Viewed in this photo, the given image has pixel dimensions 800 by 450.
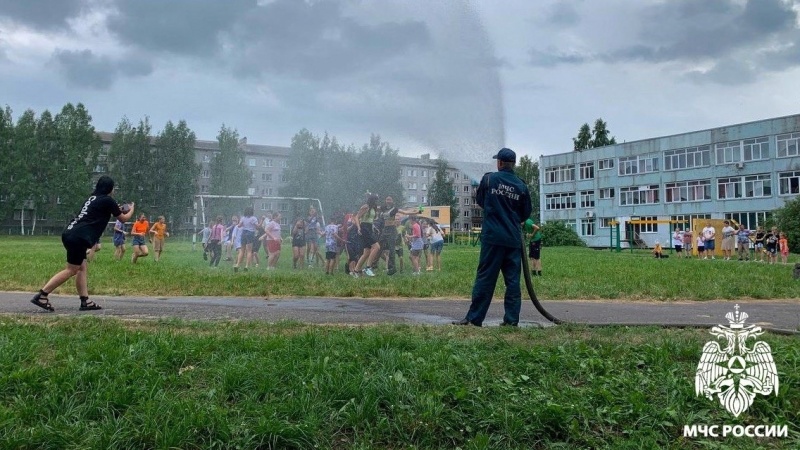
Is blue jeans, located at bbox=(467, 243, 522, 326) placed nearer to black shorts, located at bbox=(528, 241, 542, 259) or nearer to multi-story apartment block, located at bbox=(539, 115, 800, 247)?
black shorts, located at bbox=(528, 241, 542, 259)

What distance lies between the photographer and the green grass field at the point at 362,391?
358 centimetres

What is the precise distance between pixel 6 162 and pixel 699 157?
75420 millimetres

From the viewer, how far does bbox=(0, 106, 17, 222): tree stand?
223 feet

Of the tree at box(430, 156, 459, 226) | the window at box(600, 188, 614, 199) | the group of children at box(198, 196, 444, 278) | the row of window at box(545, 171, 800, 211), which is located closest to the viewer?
the group of children at box(198, 196, 444, 278)

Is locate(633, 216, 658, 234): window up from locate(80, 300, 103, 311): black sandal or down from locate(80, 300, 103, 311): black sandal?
up

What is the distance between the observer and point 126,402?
388cm

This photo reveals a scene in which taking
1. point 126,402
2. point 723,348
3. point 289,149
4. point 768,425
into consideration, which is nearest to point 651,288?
point 723,348

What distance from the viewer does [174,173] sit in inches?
2982

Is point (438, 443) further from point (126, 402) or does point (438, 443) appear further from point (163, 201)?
point (163, 201)

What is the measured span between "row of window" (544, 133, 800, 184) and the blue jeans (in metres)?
50.3

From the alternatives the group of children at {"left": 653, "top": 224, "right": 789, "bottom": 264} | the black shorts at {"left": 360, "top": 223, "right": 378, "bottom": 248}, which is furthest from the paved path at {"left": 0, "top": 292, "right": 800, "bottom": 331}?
the group of children at {"left": 653, "top": 224, "right": 789, "bottom": 264}

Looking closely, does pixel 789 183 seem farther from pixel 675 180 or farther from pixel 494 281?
pixel 494 281

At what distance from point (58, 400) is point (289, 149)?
66.7 metres

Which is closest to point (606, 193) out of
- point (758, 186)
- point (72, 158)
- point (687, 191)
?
point (687, 191)
